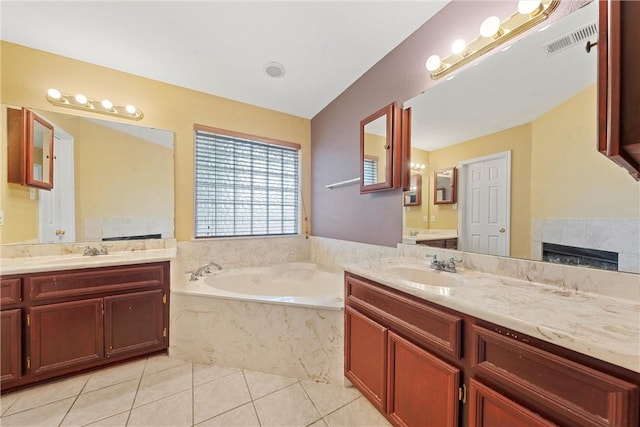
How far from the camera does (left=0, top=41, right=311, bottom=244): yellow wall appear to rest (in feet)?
6.22

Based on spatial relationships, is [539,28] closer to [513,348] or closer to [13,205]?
[513,348]

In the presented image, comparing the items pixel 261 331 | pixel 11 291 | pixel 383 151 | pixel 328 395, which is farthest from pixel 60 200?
pixel 383 151

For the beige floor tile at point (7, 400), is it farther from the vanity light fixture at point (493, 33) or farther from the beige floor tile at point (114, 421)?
the vanity light fixture at point (493, 33)

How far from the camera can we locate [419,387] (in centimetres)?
109

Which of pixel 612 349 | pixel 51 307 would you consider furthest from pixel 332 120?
pixel 51 307

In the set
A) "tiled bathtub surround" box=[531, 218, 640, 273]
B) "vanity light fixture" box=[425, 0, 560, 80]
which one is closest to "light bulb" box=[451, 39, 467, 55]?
"vanity light fixture" box=[425, 0, 560, 80]

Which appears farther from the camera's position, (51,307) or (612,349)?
(51,307)

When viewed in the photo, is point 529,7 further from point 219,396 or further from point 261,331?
point 219,396

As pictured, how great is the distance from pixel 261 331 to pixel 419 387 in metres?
1.13

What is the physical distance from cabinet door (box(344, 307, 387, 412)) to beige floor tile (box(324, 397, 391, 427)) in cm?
11

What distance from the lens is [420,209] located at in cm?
174

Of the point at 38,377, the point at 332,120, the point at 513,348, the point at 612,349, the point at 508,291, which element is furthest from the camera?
the point at 332,120

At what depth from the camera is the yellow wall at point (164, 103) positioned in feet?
6.22

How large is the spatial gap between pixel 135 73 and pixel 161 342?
2426mm
